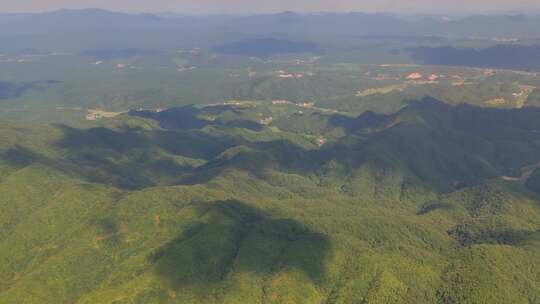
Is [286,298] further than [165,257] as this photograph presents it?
No

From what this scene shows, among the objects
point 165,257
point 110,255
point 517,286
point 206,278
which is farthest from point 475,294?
point 110,255

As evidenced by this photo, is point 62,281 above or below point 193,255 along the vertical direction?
below

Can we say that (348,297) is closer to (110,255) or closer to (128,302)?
(128,302)

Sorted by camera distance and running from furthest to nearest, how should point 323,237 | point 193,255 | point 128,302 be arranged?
point 323,237
point 193,255
point 128,302

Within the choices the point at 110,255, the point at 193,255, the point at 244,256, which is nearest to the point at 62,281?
the point at 110,255

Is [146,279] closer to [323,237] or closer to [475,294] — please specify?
[323,237]

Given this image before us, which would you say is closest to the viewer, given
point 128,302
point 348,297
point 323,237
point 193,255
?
point 128,302
